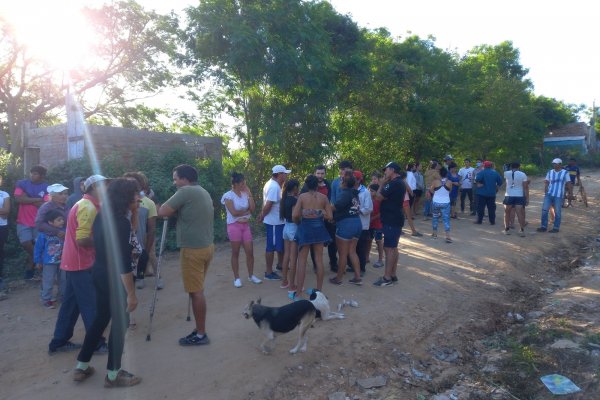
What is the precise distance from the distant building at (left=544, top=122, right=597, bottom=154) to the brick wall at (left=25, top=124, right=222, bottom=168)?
41.5 metres

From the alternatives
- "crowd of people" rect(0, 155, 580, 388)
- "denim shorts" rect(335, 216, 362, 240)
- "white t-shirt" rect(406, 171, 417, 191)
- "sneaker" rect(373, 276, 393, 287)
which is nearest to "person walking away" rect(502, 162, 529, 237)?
"crowd of people" rect(0, 155, 580, 388)

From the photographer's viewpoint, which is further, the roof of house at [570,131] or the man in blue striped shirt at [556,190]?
the roof of house at [570,131]

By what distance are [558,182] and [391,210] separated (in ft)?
21.9

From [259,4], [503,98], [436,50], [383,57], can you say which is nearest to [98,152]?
[259,4]

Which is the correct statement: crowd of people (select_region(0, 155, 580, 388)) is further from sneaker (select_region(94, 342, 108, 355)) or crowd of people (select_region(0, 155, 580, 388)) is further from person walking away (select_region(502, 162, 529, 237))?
person walking away (select_region(502, 162, 529, 237))

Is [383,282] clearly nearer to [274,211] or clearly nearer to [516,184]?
[274,211]

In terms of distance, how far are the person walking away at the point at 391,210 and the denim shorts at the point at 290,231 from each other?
4.57 feet

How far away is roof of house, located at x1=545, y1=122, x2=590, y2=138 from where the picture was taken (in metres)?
45.1

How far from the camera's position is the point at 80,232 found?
4.28 meters

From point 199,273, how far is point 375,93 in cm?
1264

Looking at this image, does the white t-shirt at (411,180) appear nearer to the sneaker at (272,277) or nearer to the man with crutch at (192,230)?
the sneaker at (272,277)

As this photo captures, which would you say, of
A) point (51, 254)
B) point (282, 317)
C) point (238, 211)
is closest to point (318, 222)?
point (238, 211)

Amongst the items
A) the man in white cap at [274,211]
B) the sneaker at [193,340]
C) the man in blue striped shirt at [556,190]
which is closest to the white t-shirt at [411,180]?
the man in blue striped shirt at [556,190]

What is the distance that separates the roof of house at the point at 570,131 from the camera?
45.1 m
